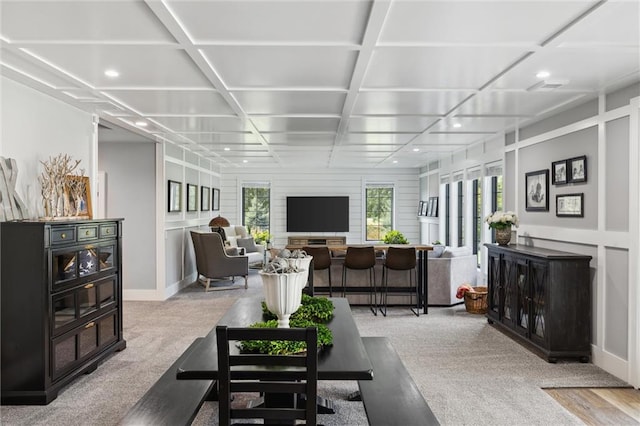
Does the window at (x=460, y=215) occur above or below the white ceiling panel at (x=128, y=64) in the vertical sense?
below

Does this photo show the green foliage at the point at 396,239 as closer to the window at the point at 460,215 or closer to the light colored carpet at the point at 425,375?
the window at the point at 460,215

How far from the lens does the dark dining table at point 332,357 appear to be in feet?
6.79

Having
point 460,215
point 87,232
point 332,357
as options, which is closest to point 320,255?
point 87,232

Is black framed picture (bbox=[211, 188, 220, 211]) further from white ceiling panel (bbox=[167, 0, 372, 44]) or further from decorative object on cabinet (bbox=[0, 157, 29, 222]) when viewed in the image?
white ceiling panel (bbox=[167, 0, 372, 44])

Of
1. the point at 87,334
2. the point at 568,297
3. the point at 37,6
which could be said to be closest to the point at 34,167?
the point at 87,334

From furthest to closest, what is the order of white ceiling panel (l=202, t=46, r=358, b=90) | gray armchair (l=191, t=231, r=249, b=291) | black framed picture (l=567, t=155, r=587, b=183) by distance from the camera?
gray armchair (l=191, t=231, r=249, b=291) → black framed picture (l=567, t=155, r=587, b=183) → white ceiling panel (l=202, t=46, r=358, b=90)

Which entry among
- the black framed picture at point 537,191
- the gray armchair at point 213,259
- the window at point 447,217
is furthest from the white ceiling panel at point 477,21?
the window at point 447,217

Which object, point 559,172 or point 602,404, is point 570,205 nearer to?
point 559,172

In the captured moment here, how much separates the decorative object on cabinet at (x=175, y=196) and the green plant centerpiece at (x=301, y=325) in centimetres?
483

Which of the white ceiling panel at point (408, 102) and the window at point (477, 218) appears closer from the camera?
the white ceiling panel at point (408, 102)

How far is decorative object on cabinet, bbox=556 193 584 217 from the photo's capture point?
4656 mm

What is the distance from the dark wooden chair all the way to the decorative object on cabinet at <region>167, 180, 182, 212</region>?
19.6 ft

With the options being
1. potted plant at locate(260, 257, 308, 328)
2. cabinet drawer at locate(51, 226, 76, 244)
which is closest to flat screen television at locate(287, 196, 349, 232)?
cabinet drawer at locate(51, 226, 76, 244)

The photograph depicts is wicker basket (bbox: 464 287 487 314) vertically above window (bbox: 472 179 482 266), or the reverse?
window (bbox: 472 179 482 266)
